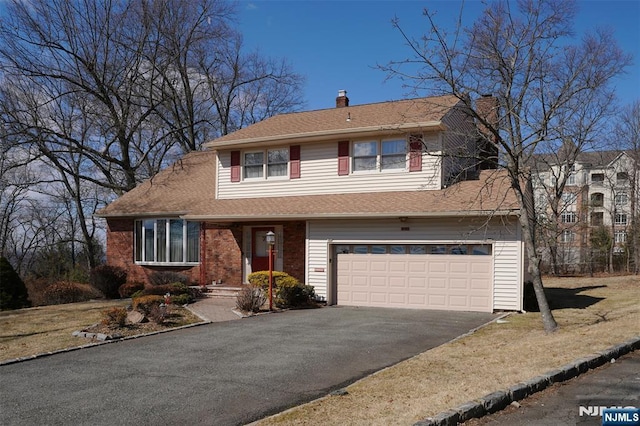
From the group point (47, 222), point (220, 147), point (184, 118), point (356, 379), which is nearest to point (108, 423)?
point (356, 379)

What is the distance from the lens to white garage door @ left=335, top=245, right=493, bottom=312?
15.9 m

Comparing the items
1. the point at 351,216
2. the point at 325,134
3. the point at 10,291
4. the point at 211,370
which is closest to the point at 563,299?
the point at 351,216

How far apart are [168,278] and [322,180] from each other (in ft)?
24.4

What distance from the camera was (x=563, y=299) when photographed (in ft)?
62.5

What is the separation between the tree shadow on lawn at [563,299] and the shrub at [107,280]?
15.6 meters

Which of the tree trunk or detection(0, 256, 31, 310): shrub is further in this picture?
detection(0, 256, 31, 310): shrub

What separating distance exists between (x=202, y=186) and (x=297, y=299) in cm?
883

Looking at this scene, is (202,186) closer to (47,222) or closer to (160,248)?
(160,248)

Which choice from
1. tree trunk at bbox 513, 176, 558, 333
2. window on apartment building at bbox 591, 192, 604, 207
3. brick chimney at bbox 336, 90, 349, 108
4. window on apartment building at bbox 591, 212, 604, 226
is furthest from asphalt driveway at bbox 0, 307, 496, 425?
window on apartment building at bbox 591, 212, 604, 226

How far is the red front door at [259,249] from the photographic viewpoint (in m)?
20.4

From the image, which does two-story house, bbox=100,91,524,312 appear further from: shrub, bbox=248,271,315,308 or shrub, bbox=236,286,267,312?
shrub, bbox=236,286,267,312

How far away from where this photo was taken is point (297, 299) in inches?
675

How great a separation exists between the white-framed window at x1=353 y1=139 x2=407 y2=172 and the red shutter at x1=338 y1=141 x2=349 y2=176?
257 millimetres

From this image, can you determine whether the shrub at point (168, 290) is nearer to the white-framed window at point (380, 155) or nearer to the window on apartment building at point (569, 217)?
the white-framed window at point (380, 155)
